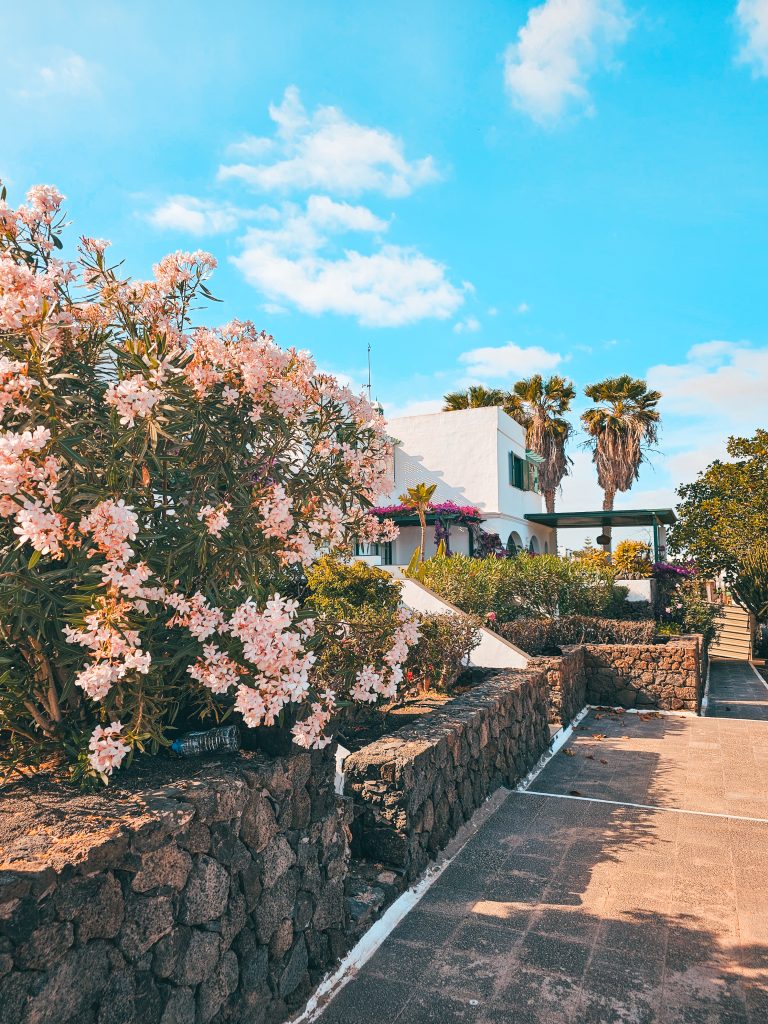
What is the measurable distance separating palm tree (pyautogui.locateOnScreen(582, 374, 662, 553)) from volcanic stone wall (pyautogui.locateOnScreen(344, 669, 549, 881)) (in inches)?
1052

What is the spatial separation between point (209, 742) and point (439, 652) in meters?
5.45

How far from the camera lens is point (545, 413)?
32812 mm

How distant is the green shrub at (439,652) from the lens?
8820 millimetres

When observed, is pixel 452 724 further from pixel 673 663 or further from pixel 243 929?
pixel 673 663

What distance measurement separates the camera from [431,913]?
Result: 4738 millimetres

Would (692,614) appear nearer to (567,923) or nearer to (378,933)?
(567,923)

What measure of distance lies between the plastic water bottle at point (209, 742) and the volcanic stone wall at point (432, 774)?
1691mm

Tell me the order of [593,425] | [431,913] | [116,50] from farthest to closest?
[593,425] < [116,50] < [431,913]

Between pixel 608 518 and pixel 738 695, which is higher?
pixel 608 518

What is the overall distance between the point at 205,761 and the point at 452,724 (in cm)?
314

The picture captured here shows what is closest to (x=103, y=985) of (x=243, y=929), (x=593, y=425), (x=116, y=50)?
(x=243, y=929)

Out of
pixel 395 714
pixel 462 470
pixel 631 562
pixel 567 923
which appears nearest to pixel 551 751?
pixel 395 714

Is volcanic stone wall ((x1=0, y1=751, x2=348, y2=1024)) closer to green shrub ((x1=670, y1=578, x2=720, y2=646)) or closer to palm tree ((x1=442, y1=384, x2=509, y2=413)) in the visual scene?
green shrub ((x1=670, y1=578, x2=720, y2=646))

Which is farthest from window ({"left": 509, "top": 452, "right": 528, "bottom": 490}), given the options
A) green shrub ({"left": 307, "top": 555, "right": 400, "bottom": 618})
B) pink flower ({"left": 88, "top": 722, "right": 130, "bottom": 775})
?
pink flower ({"left": 88, "top": 722, "right": 130, "bottom": 775})
